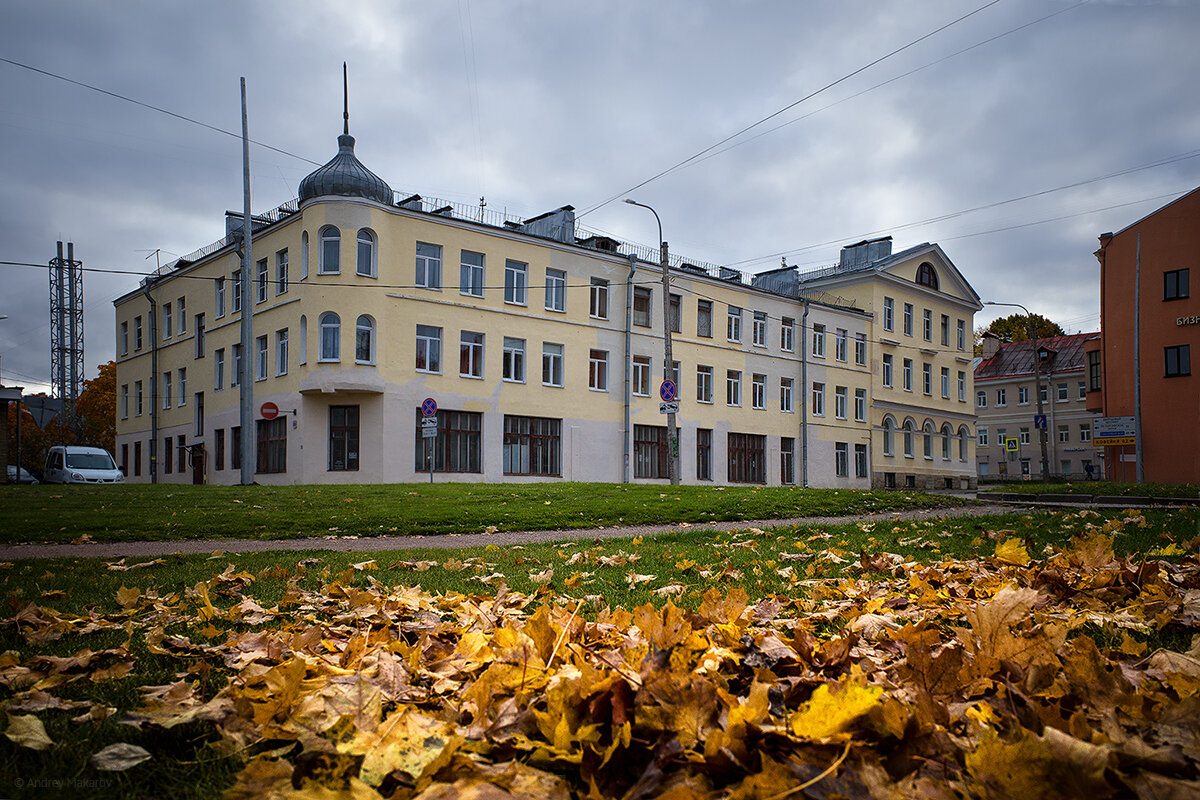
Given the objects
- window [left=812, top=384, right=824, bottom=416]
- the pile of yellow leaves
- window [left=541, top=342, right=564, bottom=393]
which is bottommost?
the pile of yellow leaves

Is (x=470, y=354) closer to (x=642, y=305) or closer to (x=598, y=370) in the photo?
(x=598, y=370)

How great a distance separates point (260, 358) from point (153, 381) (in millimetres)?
13212

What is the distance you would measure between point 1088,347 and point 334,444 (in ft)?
130

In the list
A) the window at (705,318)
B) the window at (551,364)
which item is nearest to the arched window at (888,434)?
the window at (705,318)

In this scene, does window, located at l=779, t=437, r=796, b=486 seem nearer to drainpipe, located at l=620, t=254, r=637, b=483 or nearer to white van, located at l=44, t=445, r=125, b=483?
drainpipe, located at l=620, t=254, r=637, b=483

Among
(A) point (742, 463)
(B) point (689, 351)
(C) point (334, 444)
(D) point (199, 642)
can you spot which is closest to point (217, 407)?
(C) point (334, 444)

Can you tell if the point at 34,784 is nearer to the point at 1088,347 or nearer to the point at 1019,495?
the point at 1019,495

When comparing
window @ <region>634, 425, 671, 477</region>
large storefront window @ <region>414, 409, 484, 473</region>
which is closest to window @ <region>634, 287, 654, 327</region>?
window @ <region>634, 425, 671, 477</region>

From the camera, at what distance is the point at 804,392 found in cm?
4297

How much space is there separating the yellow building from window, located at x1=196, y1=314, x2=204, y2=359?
6.9 inches

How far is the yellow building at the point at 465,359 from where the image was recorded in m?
29.0

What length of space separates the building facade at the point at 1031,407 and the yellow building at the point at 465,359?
35.1 metres

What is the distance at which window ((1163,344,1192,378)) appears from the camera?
36594 millimetres

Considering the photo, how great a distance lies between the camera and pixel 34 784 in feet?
6.08
